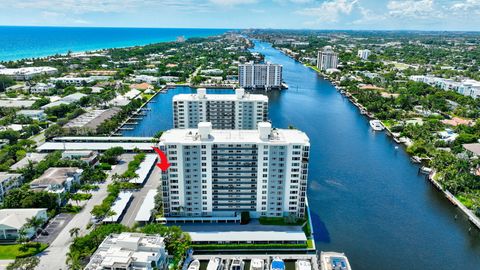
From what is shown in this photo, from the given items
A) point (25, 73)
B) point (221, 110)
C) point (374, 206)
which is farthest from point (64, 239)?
point (25, 73)

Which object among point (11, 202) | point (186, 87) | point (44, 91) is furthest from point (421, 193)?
point (44, 91)

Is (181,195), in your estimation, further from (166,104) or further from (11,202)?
(166,104)

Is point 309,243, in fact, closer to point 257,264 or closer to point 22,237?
point 257,264

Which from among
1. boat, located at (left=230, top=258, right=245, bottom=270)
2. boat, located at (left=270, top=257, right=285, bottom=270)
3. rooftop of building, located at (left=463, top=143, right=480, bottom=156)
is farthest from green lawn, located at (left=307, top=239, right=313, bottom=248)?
rooftop of building, located at (left=463, top=143, right=480, bottom=156)

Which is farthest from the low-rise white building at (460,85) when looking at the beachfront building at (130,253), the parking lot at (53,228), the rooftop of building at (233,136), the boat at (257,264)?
the parking lot at (53,228)

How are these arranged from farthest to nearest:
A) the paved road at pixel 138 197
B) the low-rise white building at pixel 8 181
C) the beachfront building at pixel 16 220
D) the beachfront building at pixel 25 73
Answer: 1. the beachfront building at pixel 25 73
2. the low-rise white building at pixel 8 181
3. the paved road at pixel 138 197
4. the beachfront building at pixel 16 220

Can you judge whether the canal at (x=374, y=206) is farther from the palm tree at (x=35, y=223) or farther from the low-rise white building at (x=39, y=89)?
the low-rise white building at (x=39, y=89)

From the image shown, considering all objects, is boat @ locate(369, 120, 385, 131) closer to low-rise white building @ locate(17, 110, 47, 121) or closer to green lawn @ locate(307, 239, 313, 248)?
green lawn @ locate(307, 239, 313, 248)
